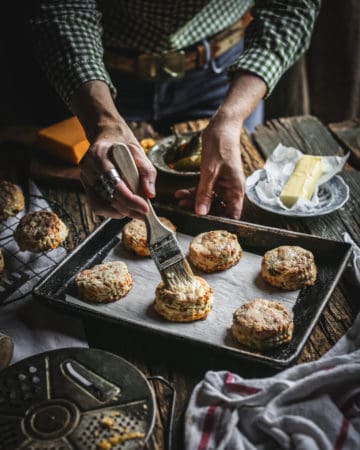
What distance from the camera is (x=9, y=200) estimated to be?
218 cm

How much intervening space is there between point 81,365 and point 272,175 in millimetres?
1294

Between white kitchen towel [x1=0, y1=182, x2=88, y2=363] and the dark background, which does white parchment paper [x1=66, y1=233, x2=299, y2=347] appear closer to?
white kitchen towel [x1=0, y1=182, x2=88, y2=363]

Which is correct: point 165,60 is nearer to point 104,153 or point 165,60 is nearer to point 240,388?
point 104,153

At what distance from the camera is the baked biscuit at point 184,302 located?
5.25 feet

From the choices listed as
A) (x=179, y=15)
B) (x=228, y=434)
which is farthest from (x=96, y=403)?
(x=179, y=15)

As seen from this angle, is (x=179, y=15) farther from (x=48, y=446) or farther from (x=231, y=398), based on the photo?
(x=48, y=446)

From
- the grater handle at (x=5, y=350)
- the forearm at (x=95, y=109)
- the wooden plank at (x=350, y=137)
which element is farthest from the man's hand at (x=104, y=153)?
the wooden plank at (x=350, y=137)

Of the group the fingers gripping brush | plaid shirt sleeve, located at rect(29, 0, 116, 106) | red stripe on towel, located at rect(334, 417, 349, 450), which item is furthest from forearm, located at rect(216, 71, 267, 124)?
red stripe on towel, located at rect(334, 417, 349, 450)

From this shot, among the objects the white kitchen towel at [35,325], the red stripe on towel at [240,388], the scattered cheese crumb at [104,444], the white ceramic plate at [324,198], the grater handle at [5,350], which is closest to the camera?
the scattered cheese crumb at [104,444]

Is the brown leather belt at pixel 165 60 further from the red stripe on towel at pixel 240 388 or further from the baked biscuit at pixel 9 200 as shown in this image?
the red stripe on towel at pixel 240 388

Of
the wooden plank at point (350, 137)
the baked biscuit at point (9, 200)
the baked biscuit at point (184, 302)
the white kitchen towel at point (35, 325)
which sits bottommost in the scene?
the baked biscuit at point (9, 200)

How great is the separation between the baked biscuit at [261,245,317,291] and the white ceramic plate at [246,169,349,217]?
0.98ft

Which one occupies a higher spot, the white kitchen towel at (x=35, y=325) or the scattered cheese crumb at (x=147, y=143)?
the scattered cheese crumb at (x=147, y=143)

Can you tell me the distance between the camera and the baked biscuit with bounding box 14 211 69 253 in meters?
1.91
